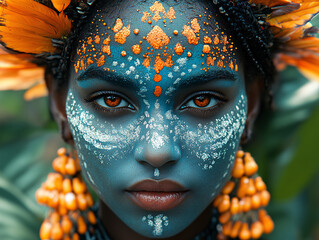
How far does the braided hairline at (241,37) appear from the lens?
1448 millimetres

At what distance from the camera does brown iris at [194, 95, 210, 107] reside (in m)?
1.46

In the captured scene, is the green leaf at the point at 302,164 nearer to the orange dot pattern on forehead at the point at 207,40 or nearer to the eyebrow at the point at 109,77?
the orange dot pattern on forehead at the point at 207,40

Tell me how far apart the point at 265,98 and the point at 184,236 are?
0.68 m

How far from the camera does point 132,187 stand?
4.67ft

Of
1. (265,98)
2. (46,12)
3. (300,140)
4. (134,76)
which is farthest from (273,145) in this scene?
(46,12)

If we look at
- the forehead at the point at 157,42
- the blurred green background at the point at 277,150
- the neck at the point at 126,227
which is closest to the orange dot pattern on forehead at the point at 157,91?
the forehead at the point at 157,42

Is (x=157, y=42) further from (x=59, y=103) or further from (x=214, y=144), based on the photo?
(x=59, y=103)

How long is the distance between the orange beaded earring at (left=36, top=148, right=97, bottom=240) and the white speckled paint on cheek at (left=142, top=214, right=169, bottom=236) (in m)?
0.35

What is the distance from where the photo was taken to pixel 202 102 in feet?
4.80

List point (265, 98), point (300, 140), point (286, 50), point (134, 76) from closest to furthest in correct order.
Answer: point (134, 76), point (286, 50), point (265, 98), point (300, 140)

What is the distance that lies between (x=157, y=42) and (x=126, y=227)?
0.76 meters

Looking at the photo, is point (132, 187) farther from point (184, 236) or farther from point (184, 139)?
point (184, 236)

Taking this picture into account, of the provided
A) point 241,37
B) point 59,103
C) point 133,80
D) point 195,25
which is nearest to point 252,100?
point 241,37

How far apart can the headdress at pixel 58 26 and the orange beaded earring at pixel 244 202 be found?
48 cm
